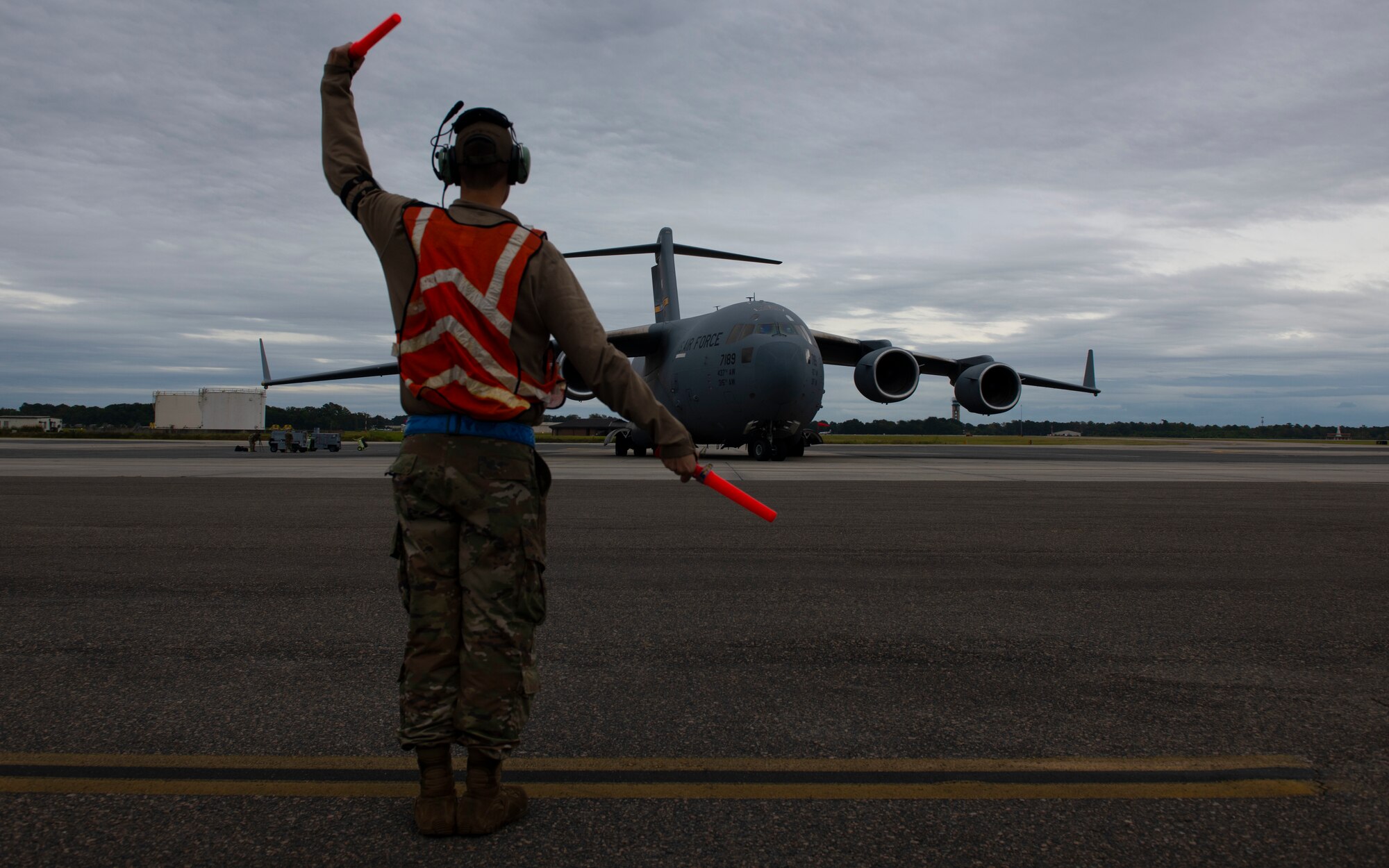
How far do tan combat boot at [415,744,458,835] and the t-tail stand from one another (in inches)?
1026

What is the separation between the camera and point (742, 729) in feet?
9.61

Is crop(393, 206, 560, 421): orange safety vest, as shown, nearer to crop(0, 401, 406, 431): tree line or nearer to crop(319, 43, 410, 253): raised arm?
crop(319, 43, 410, 253): raised arm

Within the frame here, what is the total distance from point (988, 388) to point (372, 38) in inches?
914

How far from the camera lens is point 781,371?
1909 centimetres

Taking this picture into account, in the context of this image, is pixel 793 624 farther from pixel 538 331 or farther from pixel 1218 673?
pixel 538 331

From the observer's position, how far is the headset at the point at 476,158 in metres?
2.64

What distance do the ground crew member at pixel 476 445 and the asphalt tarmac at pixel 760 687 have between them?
0.26 metres

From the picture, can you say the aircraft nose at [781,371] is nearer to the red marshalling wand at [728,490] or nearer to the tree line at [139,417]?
the red marshalling wand at [728,490]

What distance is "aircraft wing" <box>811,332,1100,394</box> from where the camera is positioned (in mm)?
25688

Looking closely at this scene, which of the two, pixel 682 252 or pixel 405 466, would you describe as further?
pixel 682 252

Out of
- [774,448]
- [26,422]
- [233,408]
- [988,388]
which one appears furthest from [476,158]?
[26,422]

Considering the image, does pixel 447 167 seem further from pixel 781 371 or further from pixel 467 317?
pixel 781 371

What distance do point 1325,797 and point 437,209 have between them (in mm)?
2928

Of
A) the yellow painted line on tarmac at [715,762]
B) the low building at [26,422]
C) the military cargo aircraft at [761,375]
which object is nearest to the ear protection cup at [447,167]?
the yellow painted line on tarmac at [715,762]
